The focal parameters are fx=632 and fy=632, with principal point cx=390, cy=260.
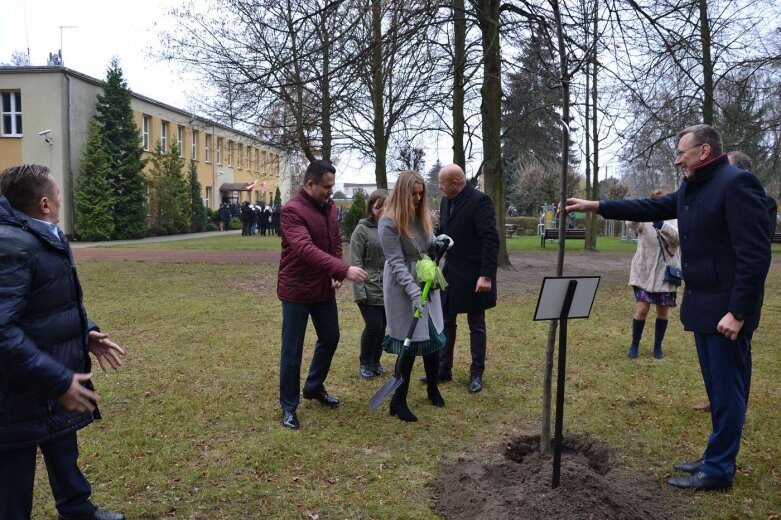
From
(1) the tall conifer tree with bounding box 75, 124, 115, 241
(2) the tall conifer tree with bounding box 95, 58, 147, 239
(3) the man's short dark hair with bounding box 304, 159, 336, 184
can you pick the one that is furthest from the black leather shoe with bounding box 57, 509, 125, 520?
(2) the tall conifer tree with bounding box 95, 58, 147, 239

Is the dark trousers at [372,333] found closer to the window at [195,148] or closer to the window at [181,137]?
the window at [181,137]

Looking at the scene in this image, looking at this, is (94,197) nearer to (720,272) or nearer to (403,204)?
(403,204)

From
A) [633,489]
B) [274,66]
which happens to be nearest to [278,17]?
[274,66]

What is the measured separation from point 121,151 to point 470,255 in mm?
27435

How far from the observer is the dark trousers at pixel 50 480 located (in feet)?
8.93

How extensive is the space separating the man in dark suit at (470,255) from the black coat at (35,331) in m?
3.42

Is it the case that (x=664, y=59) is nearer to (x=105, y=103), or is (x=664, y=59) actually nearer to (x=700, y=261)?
(x=700, y=261)

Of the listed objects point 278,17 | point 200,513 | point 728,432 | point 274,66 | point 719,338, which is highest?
point 278,17

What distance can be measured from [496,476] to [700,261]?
1778mm

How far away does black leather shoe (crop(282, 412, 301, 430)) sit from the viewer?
4.79 meters

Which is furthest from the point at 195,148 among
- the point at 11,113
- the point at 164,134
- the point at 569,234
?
the point at 569,234

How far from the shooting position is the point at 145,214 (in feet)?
99.6

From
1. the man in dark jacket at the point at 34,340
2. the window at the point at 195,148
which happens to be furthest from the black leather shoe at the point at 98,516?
the window at the point at 195,148

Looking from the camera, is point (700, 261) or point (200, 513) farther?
point (700, 261)
